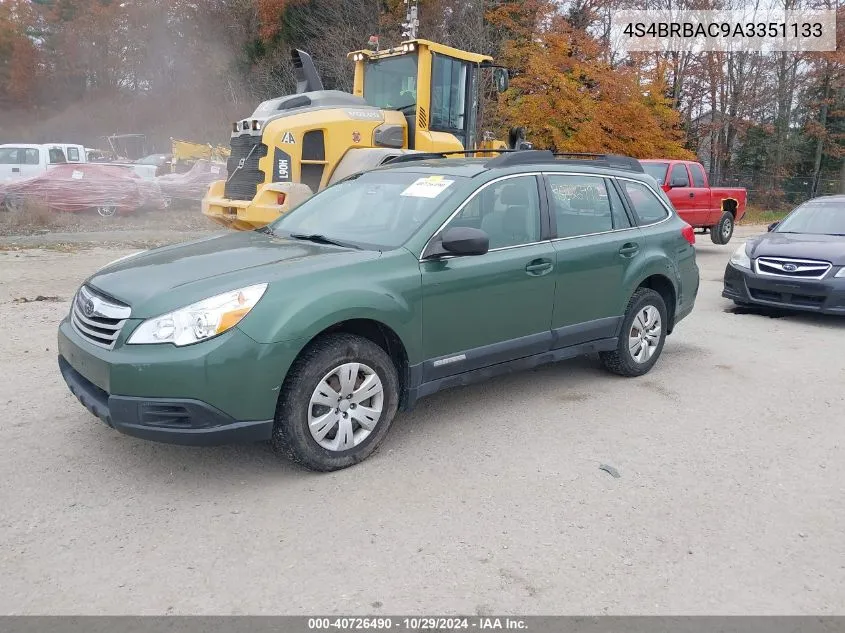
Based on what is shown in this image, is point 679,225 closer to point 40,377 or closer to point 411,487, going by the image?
point 411,487

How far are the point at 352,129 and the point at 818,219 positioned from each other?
639cm

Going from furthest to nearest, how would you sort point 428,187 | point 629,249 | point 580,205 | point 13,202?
1. point 13,202
2. point 629,249
3. point 580,205
4. point 428,187

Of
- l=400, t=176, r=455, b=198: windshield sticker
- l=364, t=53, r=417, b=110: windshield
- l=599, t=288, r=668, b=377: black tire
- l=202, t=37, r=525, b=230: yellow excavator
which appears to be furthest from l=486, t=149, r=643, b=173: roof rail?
l=364, t=53, r=417, b=110: windshield

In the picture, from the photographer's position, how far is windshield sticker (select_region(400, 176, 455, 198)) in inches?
182

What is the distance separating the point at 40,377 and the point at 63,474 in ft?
6.22

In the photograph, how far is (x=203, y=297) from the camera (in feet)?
11.6

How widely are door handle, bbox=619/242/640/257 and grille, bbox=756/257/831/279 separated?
3592mm

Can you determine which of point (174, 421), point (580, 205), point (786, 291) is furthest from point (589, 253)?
Result: point (786, 291)

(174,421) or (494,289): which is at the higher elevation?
(494,289)

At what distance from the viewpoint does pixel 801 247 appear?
8219 mm

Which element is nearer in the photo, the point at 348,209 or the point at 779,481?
the point at 779,481

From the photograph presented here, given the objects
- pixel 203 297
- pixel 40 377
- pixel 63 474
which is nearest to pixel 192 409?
pixel 203 297

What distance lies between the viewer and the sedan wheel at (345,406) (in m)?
3.76
